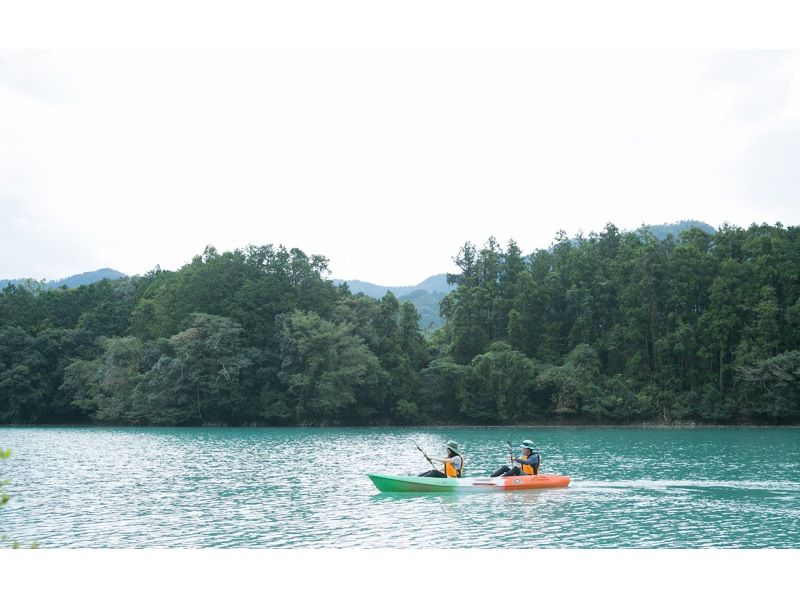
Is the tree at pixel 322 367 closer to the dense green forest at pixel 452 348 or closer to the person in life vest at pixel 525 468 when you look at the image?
the dense green forest at pixel 452 348

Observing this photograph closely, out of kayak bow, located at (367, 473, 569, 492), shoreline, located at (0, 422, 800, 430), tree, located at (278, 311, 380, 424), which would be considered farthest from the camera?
tree, located at (278, 311, 380, 424)

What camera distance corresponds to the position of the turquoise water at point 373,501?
50.0 ft

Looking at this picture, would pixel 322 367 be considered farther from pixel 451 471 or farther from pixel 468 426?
pixel 451 471

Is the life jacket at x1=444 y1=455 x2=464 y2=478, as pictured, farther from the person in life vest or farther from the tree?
the tree

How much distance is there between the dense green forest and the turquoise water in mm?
21846

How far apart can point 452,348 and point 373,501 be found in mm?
48499

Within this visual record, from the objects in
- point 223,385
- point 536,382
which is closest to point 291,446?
point 223,385

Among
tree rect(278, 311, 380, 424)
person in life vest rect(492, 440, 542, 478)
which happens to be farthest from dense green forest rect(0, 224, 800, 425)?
person in life vest rect(492, 440, 542, 478)

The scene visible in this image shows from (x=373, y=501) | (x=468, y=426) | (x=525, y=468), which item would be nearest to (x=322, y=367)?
(x=468, y=426)

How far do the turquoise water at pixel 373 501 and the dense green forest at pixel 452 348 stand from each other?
71.7ft

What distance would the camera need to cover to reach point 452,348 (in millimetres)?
68062

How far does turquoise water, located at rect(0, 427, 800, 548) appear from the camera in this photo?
15.2 metres
